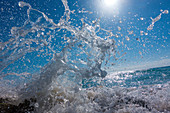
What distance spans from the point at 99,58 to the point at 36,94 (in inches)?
143

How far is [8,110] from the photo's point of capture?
9.25ft

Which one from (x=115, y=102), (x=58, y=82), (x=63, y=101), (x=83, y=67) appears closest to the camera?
(x=115, y=102)

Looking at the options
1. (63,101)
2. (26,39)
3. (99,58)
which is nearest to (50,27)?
A: (26,39)

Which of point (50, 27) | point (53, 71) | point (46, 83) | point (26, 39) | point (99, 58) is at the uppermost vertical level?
point (50, 27)

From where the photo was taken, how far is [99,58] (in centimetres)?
616

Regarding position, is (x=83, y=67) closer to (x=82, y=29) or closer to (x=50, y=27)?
(x=82, y=29)

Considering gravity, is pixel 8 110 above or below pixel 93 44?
below

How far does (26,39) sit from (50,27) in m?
1.30

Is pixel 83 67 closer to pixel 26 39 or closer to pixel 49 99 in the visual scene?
pixel 49 99

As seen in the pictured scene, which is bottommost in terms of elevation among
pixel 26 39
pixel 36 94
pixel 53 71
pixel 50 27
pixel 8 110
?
pixel 8 110

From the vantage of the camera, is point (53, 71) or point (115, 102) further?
point (53, 71)

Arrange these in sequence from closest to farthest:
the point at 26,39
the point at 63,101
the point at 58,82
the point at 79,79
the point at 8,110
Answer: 1. the point at 8,110
2. the point at 63,101
3. the point at 58,82
4. the point at 26,39
5. the point at 79,79

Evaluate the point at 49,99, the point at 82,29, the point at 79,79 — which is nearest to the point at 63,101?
the point at 49,99

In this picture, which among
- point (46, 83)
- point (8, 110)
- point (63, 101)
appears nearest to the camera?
Answer: point (8, 110)
